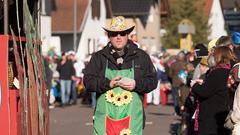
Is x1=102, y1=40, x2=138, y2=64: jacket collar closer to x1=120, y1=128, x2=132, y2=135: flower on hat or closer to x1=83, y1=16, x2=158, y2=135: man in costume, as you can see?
x1=83, y1=16, x2=158, y2=135: man in costume

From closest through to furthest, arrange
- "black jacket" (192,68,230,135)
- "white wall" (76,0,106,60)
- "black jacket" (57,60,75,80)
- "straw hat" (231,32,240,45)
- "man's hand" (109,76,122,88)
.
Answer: "man's hand" (109,76,122,88)
"black jacket" (192,68,230,135)
"straw hat" (231,32,240,45)
"black jacket" (57,60,75,80)
"white wall" (76,0,106,60)

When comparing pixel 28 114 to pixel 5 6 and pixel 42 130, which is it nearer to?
pixel 42 130

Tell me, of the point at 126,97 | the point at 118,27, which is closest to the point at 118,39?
the point at 118,27

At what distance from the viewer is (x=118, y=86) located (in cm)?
816

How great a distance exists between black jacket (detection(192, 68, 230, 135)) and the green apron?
1.21 m

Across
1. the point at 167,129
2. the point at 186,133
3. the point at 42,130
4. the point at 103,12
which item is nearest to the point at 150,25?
the point at 103,12

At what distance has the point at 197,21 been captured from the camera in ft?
225

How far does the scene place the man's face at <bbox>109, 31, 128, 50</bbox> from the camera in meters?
8.26

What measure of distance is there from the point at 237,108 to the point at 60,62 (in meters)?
20.2

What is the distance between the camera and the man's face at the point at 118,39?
8.26 m

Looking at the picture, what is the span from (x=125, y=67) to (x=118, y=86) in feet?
0.72

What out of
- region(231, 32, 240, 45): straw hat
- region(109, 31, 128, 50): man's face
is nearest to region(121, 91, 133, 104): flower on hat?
region(109, 31, 128, 50): man's face

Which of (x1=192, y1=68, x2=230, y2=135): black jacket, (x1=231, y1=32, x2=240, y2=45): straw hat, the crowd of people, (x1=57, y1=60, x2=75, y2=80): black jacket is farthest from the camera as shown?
(x1=57, y1=60, x2=75, y2=80): black jacket

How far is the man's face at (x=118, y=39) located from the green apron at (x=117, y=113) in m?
0.24
